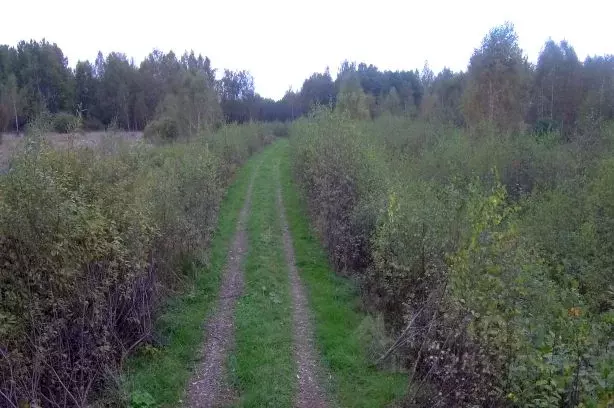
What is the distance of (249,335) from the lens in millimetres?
10438

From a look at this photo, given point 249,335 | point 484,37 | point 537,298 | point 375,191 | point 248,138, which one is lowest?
point 249,335

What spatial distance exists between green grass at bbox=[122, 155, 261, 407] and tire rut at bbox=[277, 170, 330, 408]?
6.89 ft

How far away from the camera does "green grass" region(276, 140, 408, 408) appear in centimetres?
835

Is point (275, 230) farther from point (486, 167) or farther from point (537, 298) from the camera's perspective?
point (537, 298)

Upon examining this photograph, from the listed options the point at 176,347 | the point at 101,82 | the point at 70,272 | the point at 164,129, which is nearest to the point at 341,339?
the point at 176,347

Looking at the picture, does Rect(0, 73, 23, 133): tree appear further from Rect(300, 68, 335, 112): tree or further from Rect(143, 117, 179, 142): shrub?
Rect(300, 68, 335, 112): tree

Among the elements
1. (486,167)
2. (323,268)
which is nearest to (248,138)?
(486,167)

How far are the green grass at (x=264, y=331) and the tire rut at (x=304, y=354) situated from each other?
0.15 m

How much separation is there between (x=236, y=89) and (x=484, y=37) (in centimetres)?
6041

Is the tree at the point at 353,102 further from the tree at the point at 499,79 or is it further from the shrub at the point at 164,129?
the shrub at the point at 164,129

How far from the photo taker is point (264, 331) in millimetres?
10555

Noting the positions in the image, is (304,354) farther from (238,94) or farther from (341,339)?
(238,94)

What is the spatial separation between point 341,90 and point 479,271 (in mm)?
Answer: 42438

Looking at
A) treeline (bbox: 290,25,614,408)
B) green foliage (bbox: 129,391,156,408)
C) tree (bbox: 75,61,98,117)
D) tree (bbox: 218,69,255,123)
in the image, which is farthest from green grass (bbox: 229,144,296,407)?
tree (bbox: 218,69,255,123)
